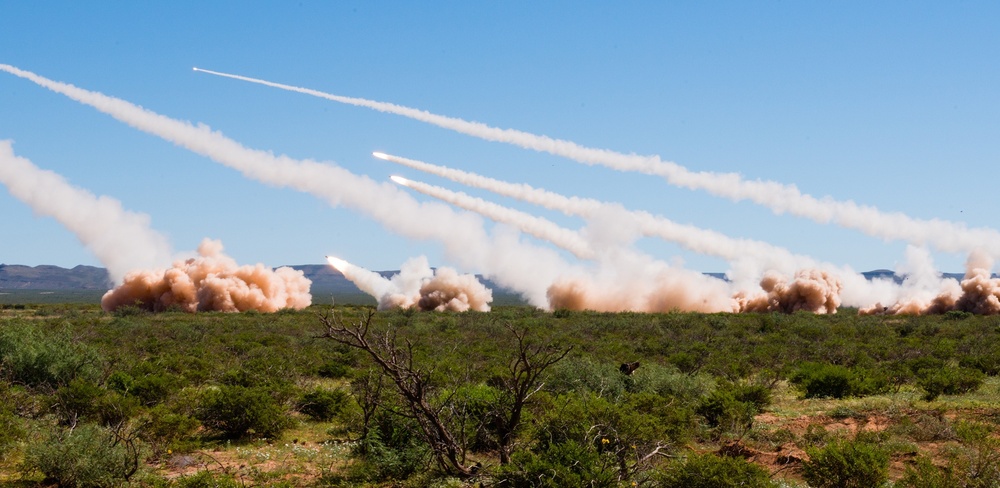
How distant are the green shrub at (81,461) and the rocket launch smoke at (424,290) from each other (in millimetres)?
45208

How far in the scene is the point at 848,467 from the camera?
11.0 meters

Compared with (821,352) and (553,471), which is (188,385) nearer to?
(553,471)

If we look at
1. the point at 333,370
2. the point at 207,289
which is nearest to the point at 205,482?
the point at 333,370

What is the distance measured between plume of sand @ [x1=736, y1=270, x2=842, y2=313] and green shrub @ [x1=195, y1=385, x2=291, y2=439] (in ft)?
148

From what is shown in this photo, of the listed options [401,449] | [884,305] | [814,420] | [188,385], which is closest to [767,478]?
[401,449]

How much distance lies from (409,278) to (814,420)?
161 feet

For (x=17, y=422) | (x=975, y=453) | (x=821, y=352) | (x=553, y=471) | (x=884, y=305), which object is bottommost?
(x=17, y=422)

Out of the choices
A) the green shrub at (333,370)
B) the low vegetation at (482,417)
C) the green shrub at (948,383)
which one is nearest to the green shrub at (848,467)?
the low vegetation at (482,417)

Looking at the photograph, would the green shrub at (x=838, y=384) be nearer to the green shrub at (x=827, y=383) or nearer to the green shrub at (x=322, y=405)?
the green shrub at (x=827, y=383)

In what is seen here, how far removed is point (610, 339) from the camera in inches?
1361

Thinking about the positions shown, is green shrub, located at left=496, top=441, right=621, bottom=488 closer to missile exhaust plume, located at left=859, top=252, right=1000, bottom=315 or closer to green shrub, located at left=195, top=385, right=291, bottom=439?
green shrub, located at left=195, top=385, right=291, bottom=439

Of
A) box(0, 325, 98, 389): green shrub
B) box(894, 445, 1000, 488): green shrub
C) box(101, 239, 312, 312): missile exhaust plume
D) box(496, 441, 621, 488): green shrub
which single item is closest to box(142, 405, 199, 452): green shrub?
box(0, 325, 98, 389): green shrub

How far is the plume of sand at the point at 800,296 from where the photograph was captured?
5681 centimetres

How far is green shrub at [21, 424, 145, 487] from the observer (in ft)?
39.3
